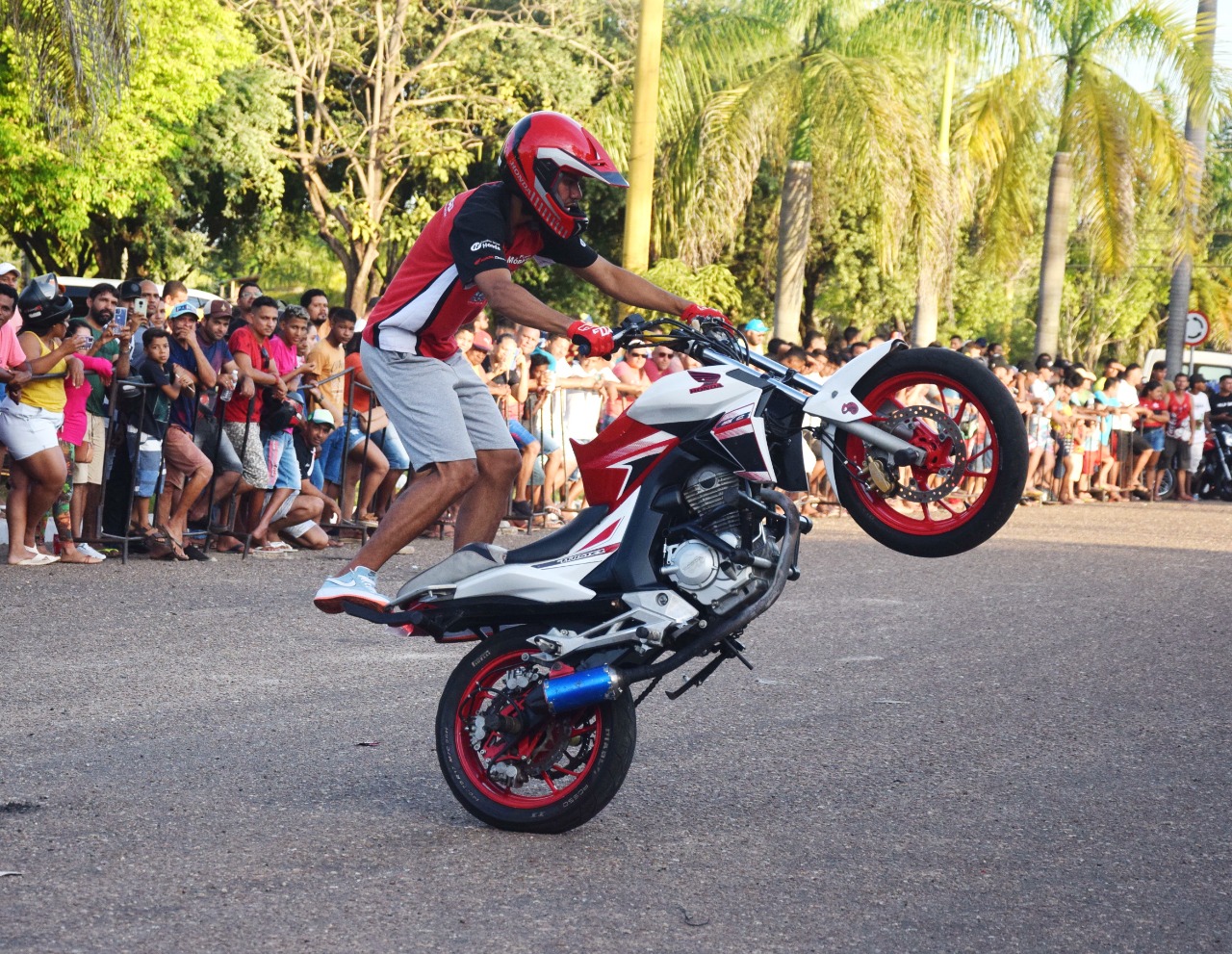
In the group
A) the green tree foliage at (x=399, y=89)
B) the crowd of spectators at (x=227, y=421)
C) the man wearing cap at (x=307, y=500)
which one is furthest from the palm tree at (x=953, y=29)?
the man wearing cap at (x=307, y=500)

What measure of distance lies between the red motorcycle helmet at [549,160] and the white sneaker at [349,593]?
1.34 meters

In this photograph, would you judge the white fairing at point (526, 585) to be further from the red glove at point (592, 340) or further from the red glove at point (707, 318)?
the red glove at point (707, 318)

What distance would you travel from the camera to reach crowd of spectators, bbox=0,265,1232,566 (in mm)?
10430

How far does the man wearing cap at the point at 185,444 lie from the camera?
435 inches

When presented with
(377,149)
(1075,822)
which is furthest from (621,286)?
(377,149)

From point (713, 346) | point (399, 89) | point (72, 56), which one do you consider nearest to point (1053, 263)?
point (399, 89)

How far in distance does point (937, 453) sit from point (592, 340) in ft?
3.52

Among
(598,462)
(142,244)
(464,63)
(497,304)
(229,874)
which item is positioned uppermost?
(464,63)

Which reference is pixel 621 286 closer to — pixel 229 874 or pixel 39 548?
pixel 229 874

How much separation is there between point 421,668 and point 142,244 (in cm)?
2481

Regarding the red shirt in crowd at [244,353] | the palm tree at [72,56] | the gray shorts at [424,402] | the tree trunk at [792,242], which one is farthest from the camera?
the tree trunk at [792,242]

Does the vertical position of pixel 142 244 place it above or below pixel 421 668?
above

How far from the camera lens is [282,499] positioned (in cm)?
1171

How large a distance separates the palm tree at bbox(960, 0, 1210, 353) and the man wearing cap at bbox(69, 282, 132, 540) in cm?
1864
